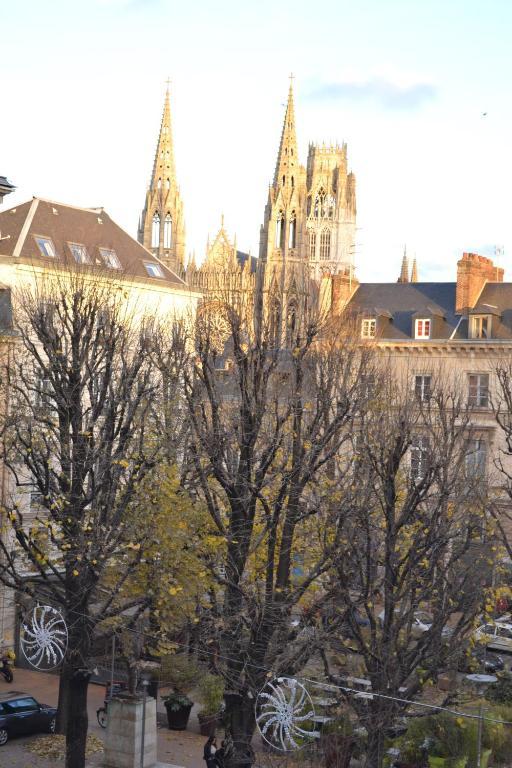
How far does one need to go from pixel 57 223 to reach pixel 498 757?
3091 centimetres

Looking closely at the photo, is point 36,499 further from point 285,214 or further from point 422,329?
point 285,214

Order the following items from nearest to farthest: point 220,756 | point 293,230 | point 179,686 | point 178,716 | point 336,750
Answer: point 220,756, point 336,750, point 178,716, point 179,686, point 293,230

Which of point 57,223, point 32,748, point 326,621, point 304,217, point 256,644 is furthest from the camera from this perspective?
point 304,217

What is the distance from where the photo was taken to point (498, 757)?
89.4 ft

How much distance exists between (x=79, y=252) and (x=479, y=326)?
20053 millimetres

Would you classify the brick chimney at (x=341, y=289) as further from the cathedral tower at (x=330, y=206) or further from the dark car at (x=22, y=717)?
the cathedral tower at (x=330, y=206)

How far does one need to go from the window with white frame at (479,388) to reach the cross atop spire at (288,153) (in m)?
68.9

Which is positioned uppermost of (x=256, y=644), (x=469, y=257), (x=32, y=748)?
(x=469, y=257)

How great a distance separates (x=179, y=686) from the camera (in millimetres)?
32688

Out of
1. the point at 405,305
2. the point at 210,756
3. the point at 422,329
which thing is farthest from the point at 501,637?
the point at 405,305

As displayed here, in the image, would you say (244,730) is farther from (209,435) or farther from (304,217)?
(304,217)

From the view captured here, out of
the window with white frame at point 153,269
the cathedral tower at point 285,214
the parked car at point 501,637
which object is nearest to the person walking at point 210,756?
the parked car at point 501,637

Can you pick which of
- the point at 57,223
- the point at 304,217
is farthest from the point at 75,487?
the point at 304,217

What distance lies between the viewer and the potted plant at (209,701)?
30500 mm
